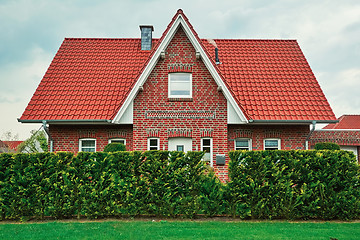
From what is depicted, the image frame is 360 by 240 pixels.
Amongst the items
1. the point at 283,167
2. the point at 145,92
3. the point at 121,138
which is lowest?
the point at 283,167

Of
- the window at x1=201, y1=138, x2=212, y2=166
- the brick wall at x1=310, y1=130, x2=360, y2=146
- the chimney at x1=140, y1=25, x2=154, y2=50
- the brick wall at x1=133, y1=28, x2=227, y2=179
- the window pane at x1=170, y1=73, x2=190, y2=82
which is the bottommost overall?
the window at x1=201, y1=138, x2=212, y2=166

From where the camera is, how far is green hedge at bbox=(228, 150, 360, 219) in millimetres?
10836

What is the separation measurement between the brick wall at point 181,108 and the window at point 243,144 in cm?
143

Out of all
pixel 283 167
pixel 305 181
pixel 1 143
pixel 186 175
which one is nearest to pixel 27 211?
pixel 186 175

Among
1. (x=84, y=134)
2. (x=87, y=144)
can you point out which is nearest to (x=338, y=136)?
(x=87, y=144)

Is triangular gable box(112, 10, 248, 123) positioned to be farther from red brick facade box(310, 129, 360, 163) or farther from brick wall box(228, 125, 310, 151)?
red brick facade box(310, 129, 360, 163)

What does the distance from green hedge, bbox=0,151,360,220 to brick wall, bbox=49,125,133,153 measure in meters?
5.07

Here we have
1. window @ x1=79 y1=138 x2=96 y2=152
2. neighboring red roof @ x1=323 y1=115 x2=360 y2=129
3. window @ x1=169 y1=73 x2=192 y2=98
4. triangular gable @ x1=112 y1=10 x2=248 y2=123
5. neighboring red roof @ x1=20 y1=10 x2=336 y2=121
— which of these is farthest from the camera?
neighboring red roof @ x1=323 y1=115 x2=360 y2=129

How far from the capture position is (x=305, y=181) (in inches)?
434

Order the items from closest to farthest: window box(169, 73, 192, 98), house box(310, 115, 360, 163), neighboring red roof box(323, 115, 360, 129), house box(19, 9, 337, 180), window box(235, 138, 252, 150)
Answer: house box(19, 9, 337, 180) → window box(169, 73, 192, 98) → window box(235, 138, 252, 150) → house box(310, 115, 360, 163) → neighboring red roof box(323, 115, 360, 129)

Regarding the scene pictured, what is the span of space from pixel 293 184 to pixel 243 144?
550cm

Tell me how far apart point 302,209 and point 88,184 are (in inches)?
278

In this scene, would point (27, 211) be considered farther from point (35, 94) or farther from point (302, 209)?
point (302, 209)

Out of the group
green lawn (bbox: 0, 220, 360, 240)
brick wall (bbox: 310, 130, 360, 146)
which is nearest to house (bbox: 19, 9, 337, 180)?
brick wall (bbox: 310, 130, 360, 146)
